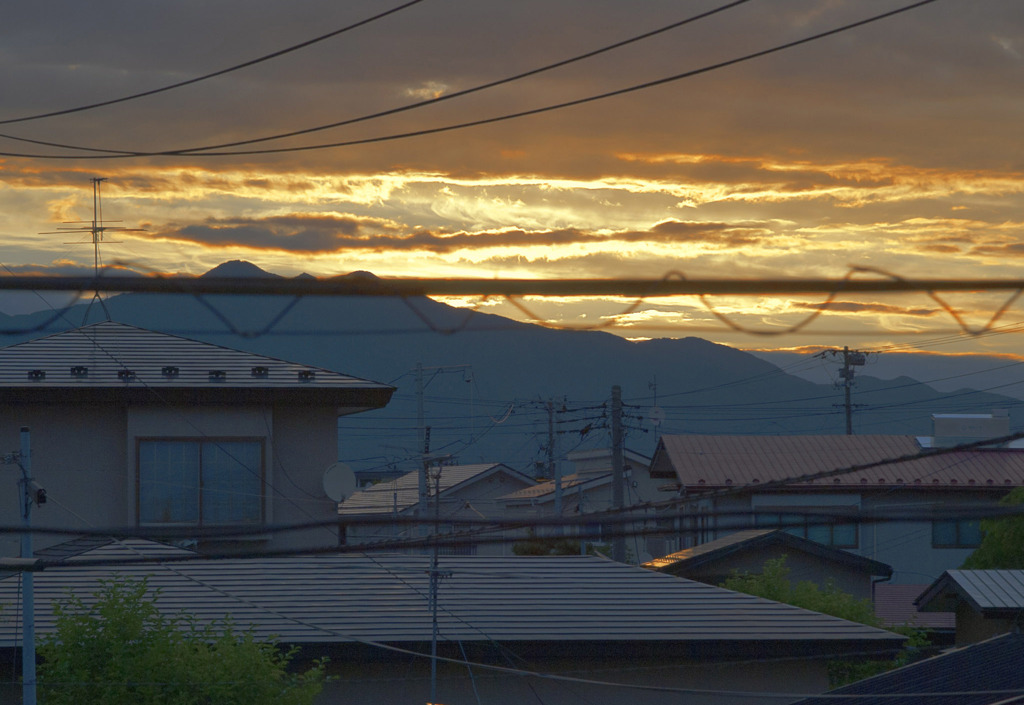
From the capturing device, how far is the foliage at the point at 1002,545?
23.4 meters

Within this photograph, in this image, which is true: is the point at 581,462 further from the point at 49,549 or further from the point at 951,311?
the point at 951,311

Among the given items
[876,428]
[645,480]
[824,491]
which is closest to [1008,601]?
[824,491]

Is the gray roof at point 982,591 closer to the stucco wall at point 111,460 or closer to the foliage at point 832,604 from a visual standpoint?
the foliage at point 832,604

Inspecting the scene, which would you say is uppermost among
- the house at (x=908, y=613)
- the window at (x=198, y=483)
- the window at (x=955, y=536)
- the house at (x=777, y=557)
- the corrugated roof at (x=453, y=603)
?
the window at (x=198, y=483)

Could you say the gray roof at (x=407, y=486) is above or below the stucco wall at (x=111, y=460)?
below

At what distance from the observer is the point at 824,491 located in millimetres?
31484

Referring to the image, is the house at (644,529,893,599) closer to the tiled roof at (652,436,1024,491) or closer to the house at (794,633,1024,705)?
the tiled roof at (652,436,1024,491)

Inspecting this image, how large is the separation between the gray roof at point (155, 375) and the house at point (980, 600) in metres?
12.3

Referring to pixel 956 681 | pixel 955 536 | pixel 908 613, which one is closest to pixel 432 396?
pixel 955 536

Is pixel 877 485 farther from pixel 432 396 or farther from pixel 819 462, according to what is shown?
pixel 432 396

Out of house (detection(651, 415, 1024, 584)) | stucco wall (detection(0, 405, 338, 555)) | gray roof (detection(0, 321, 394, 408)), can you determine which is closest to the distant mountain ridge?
gray roof (detection(0, 321, 394, 408))

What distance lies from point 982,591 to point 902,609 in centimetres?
1000

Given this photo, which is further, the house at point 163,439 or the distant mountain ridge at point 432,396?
the house at point 163,439

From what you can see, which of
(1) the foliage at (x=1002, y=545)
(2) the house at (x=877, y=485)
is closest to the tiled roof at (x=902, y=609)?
(2) the house at (x=877, y=485)
